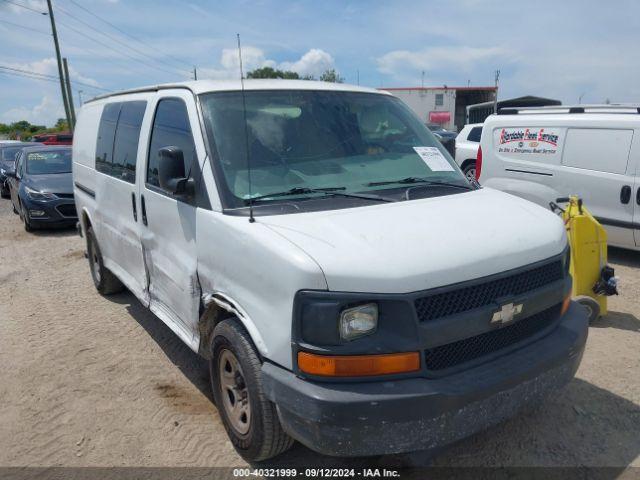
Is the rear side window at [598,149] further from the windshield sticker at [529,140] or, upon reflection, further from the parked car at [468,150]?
the parked car at [468,150]

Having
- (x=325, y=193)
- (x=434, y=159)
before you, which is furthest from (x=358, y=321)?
(x=434, y=159)

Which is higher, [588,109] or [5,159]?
[588,109]

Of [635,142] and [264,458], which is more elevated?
[635,142]

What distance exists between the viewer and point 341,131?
134 inches

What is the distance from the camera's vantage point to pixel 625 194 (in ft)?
20.7

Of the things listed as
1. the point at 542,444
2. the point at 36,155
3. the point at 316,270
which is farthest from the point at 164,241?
the point at 36,155

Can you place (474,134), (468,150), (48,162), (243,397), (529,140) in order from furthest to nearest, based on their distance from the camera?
(474,134), (48,162), (468,150), (529,140), (243,397)

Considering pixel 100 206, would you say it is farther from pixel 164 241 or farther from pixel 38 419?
pixel 38 419

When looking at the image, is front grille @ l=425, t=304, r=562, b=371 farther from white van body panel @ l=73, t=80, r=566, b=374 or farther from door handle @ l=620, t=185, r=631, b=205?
door handle @ l=620, t=185, r=631, b=205

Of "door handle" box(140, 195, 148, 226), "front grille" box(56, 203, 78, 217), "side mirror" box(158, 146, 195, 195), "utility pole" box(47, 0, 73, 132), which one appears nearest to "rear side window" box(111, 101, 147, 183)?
"door handle" box(140, 195, 148, 226)

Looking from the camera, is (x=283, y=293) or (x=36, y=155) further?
(x=36, y=155)

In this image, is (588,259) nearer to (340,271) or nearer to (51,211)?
(340,271)

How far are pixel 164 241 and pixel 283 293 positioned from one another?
160 centimetres

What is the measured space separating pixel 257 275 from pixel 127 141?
2479mm
